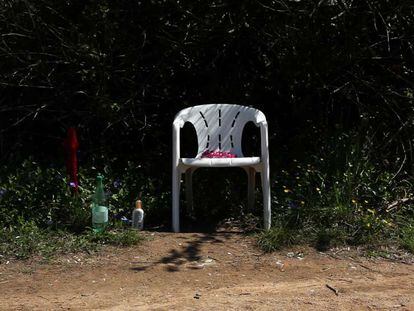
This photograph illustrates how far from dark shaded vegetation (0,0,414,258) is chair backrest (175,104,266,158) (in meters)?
0.48

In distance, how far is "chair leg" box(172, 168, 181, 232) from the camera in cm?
603

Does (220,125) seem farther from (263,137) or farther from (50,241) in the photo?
(50,241)

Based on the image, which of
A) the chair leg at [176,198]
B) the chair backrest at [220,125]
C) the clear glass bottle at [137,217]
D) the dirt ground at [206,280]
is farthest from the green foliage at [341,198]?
the clear glass bottle at [137,217]

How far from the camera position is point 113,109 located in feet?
22.6

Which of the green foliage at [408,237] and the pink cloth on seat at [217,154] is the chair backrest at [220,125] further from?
the green foliage at [408,237]

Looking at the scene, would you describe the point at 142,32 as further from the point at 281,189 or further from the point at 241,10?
the point at 281,189

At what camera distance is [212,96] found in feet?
23.7

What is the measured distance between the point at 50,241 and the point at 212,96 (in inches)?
91.1

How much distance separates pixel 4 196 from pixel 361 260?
115 inches

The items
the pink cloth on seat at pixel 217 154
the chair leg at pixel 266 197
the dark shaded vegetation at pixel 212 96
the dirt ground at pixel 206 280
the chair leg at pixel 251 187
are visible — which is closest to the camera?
the dirt ground at pixel 206 280

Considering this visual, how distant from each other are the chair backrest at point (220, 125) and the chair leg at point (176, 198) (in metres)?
0.49

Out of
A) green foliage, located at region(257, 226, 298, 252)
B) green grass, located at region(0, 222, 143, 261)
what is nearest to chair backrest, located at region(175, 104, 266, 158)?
green foliage, located at region(257, 226, 298, 252)

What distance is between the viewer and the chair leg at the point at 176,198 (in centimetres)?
603

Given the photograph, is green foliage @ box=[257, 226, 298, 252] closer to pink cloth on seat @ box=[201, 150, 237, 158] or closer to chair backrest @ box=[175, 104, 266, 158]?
pink cloth on seat @ box=[201, 150, 237, 158]
